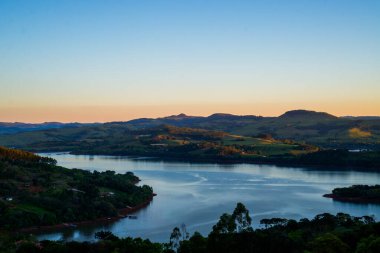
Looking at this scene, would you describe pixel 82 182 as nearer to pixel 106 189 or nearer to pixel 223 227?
pixel 106 189

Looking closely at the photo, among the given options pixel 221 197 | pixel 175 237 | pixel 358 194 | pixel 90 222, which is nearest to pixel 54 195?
pixel 90 222

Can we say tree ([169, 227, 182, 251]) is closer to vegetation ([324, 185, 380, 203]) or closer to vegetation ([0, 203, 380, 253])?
vegetation ([0, 203, 380, 253])

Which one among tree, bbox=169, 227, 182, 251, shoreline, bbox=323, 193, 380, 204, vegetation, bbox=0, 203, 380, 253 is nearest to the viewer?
vegetation, bbox=0, 203, 380, 253

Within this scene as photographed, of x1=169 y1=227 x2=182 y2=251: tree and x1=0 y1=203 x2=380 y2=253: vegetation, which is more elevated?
x1=0 y1=203 x2=380 y2=253: vegetation

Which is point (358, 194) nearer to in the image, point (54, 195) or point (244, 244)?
point (54, 195)

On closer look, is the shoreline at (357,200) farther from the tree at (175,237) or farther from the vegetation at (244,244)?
the vegetation at (244,244)

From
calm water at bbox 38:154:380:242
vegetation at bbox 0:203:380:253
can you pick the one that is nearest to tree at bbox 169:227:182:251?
calm water at bbox 38:154:380:242

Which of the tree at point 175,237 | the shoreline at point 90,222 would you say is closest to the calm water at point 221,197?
the shoreline at point 90,222
